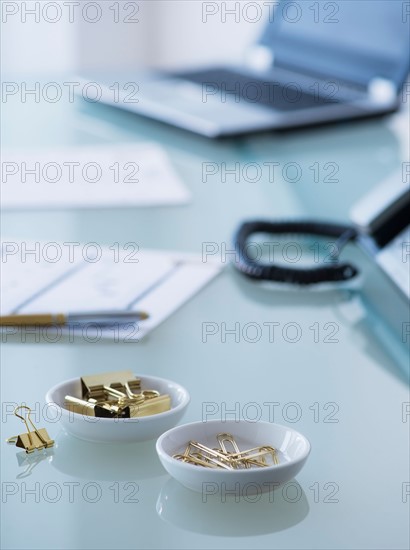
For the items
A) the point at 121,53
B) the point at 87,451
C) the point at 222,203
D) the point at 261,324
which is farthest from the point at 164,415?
the point at 121,53

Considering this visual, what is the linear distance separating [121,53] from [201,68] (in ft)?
4.09

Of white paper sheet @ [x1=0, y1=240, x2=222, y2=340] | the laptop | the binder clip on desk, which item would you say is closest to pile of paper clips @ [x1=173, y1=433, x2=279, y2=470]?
white paper sheet @ [x1=0, y1=240, x2=222, y2=340]

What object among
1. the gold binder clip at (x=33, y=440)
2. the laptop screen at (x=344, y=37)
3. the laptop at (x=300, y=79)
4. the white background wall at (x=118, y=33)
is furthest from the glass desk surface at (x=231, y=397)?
the white background wall at (x=118, y=33)

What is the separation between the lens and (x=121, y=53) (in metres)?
3.08

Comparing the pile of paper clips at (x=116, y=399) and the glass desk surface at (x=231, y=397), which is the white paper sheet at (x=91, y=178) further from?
the pile of paper clips at (x=116, y=399)

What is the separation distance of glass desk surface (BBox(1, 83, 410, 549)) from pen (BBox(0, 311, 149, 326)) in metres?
0.02

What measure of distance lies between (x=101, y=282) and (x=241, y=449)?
387 millimetres

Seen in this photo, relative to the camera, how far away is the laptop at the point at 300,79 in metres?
1.54

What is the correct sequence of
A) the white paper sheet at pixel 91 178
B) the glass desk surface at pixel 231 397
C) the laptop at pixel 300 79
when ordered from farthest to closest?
1. the laptop at pixel 300 79
2. the white paper sheet at pixel 91 178
3. the glass desk surface at pixel 231 397

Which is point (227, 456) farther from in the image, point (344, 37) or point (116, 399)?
point (344, 37)

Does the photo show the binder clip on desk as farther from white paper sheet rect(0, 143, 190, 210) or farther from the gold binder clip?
the gold binder clip

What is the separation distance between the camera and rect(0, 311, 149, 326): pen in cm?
84

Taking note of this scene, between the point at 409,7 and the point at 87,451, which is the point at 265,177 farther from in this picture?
the point at 87,451

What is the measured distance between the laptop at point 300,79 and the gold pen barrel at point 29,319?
68 centimetres
